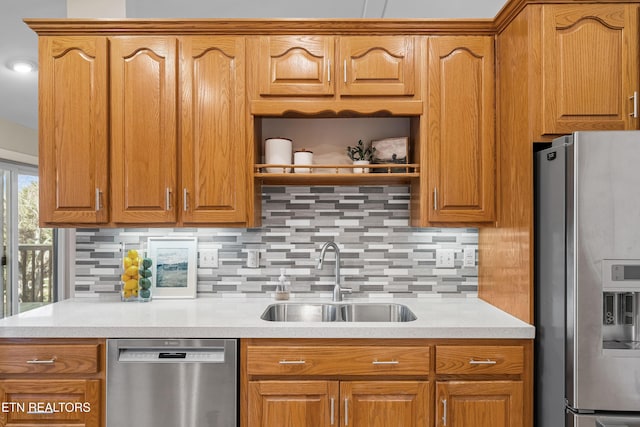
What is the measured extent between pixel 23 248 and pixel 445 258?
4.83 meters

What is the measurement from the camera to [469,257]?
91.8 inches

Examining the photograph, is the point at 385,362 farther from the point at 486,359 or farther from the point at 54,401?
the point at 54,401

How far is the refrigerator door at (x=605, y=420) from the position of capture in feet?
4.92

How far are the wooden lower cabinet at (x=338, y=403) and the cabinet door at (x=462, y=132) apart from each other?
84cm

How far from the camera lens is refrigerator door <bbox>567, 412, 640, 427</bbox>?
1.50m

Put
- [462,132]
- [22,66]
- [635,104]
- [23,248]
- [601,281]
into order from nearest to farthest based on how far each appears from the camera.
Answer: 1. [601,281]
2. [635,104]
3. [462,132]
4. [22,66]
5. [23,248]

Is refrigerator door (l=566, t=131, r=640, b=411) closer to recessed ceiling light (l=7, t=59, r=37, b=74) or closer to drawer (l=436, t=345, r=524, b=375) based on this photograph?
drawer (l=436, t=345, r=524, b=375)

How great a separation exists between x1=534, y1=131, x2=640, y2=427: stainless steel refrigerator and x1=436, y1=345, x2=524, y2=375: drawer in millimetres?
197

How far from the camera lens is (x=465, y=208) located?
Result: 203cm

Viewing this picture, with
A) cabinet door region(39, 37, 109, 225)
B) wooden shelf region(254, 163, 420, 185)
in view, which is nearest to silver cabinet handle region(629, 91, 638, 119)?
wooden shelf region(254, 163, 420, 185)

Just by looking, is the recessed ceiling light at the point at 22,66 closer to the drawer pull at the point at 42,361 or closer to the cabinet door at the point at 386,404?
the drawer pull at the point at 42,361

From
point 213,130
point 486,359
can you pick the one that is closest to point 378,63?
point 213,130

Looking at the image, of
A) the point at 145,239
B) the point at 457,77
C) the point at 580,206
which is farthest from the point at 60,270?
the point at 580,206

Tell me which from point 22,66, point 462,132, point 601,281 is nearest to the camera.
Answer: point 601,281
